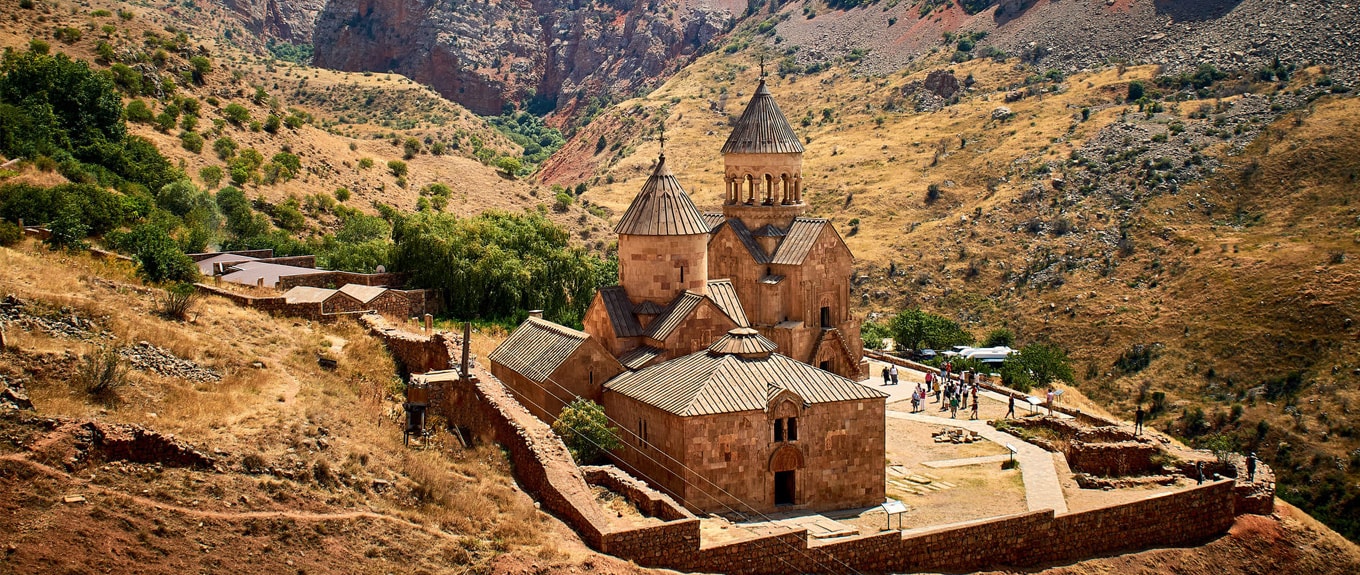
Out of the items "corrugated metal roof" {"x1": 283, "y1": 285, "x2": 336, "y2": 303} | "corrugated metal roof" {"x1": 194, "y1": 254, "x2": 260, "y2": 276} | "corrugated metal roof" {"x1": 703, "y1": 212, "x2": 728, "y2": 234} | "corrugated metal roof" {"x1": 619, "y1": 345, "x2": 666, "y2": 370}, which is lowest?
"corrugated metal roof" {"x1": 619, "y1": 345, "x2": 666, "y2": 370}

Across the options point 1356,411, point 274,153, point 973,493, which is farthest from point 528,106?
point 973,493

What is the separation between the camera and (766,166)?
3281cm

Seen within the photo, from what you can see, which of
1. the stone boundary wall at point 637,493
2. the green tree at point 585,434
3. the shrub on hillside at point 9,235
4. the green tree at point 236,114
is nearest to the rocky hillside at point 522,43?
the green tree at point 236,114

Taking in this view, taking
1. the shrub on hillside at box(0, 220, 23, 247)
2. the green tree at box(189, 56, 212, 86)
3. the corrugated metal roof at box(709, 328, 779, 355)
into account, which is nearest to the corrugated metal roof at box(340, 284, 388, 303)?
the shrub on hillside at box(0, 220, 23, 247)

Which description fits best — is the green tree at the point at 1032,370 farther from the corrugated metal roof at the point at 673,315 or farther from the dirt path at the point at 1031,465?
the corrugated metal roof at the point at 673,315

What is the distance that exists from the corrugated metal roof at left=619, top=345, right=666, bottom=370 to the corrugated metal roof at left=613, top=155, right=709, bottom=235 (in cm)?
253

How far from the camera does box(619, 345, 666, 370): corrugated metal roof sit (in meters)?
25.5

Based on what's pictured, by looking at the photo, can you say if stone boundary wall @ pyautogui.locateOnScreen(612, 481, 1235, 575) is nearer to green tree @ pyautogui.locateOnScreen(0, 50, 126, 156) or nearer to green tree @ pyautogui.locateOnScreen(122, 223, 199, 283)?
green tree @ pyautogui.locateOnScreen(122, 223, 199, 283)

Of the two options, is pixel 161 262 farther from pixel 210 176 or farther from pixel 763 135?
pixel 210 176

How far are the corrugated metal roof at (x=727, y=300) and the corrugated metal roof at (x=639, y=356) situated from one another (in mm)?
1982

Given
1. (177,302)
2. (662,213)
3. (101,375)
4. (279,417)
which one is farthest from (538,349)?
(101,375)

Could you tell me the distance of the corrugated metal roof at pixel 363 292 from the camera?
31.4m

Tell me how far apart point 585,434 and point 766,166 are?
1188 centimetres

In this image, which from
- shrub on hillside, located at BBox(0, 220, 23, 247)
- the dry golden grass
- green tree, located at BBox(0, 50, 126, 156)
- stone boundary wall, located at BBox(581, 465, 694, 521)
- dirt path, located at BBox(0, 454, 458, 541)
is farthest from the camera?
green tree, located at BBox(0, 50, 126, 156)
